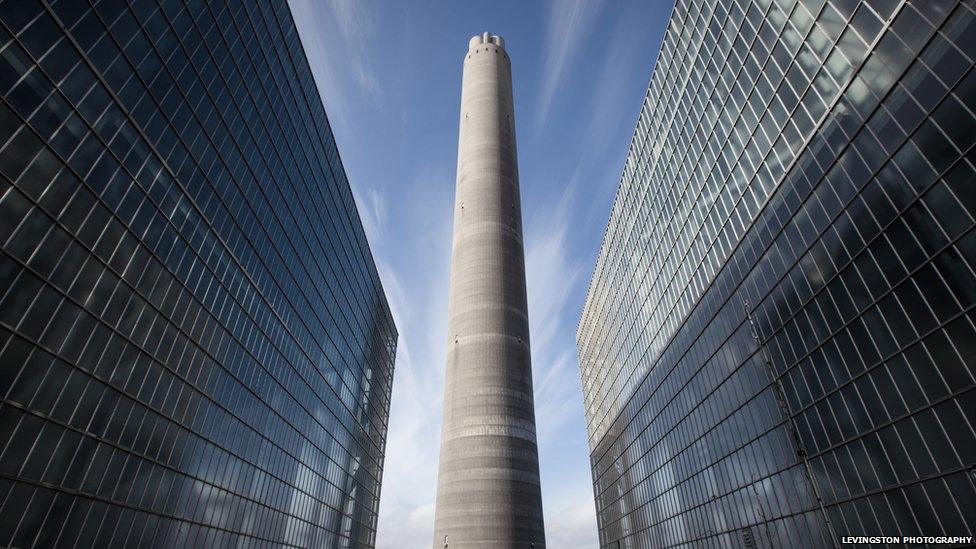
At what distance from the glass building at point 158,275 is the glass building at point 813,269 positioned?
34730 millimetres

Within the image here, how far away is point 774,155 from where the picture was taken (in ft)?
113

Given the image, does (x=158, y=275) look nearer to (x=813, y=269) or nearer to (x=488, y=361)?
(x=813, y=269)

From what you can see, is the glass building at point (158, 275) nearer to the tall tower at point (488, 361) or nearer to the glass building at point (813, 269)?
the tall tower at point (488, 361)

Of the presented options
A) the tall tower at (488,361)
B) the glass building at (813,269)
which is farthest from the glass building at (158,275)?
the glass building at (813,269)

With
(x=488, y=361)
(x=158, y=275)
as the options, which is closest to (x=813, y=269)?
(x=158, y=275)

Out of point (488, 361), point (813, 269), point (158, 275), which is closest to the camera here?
point (158, 275)

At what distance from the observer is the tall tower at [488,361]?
2452 inches

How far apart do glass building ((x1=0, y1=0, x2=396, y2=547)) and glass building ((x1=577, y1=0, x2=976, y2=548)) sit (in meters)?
34.7

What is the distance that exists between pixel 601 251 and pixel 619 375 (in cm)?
1774

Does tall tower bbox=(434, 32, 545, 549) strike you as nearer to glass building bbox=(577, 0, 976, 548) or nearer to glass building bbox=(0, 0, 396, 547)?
glass building bbox=(577, 0, 976, 548)

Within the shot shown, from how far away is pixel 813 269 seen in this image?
101ft

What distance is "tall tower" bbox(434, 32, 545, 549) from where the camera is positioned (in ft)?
204

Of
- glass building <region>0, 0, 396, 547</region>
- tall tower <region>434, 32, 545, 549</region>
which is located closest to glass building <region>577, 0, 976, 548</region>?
tall tower <region>434, 32, 545, 549</region>

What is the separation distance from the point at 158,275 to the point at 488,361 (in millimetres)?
45088
